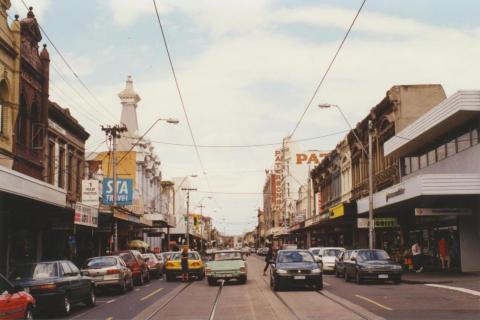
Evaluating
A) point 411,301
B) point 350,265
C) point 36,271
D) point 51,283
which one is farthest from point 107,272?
point 411,301

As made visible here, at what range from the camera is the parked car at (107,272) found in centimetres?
2422

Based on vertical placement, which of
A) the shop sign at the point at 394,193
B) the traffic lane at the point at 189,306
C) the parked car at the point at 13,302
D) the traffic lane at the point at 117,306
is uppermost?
the shop sign at the point at 394,193

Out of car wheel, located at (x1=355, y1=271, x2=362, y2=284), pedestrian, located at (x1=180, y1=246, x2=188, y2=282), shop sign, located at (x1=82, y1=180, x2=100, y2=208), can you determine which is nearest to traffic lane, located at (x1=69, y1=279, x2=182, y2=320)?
pedestrian, located at (x1=180, y1=246, x2=188, y2=282)

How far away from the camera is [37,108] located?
3328 cm

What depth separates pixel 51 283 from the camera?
16797 mm

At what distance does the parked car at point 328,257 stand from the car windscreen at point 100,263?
48.6ft

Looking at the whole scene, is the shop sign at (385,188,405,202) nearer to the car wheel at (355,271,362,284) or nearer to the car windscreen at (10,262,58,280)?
the car wheel at (355,271,362,284)

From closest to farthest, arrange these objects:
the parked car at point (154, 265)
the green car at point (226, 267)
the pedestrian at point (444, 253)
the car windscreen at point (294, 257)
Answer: the car windscreen at point (294, 257) → the green car at point (226, 267) → the pedestrian at point (444, 253) → the parked car at point (154, 265)

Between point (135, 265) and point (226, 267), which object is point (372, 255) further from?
point (135, 265)

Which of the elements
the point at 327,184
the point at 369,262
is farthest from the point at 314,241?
the point at 369,262

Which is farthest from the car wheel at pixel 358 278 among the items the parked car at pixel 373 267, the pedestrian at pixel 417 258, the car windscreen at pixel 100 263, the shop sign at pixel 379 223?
the shop sign at pixel 379 223

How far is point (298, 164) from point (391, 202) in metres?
76.4

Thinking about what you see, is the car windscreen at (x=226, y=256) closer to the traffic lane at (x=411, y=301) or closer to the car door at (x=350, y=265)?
the car door at (x=350, y=265)

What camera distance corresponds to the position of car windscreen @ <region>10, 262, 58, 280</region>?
17.2 metres
